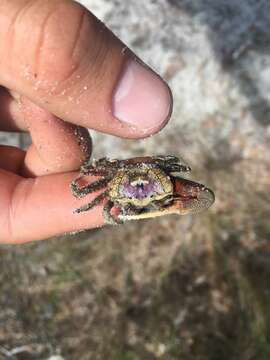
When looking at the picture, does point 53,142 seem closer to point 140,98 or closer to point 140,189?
point 140,189

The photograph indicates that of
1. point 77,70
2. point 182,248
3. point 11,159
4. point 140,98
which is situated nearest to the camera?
point 77,70

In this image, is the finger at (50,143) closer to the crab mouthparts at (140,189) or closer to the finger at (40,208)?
the finger at (40,208)

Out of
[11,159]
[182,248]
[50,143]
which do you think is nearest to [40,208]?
[50,143]

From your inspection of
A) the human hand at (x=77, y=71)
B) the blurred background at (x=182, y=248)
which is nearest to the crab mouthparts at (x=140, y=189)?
the human hand at (x=77, y=71)

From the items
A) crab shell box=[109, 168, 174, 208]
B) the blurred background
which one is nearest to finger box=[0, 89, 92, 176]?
crab shell box=[109, 168, 174, 208]

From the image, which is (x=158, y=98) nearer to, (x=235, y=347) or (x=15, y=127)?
(x=15, y=127)

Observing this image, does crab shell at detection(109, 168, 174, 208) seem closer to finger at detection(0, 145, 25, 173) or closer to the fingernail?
the fingernail

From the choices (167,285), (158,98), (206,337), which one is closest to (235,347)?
(206,337)
